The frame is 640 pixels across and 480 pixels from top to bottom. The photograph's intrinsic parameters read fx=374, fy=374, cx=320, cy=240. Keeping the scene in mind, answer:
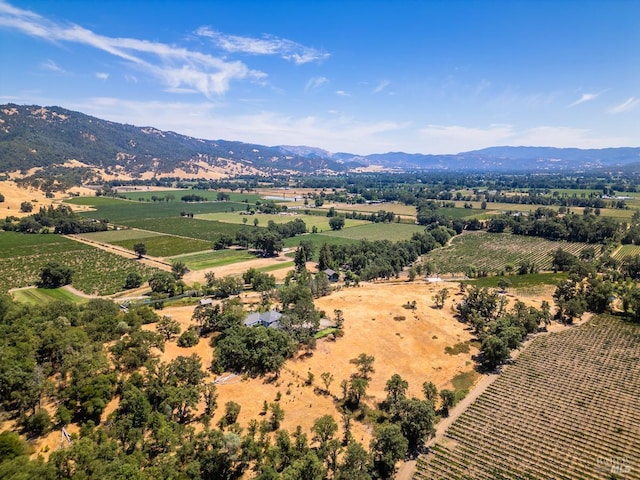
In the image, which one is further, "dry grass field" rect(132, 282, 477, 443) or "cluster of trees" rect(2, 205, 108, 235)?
"cluster of trees" rect(2, 205, 108, 235)

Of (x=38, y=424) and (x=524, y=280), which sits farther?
(x=524, y=280)

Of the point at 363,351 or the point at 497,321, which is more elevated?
the point at 497,321

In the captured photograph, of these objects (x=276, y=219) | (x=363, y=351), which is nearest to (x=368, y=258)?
(x=363, y=351)

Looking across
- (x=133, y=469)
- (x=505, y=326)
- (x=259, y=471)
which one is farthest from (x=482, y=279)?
(x=133, y=469)

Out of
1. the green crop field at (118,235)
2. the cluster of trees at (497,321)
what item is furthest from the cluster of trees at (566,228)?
the green crop field at (118,235)

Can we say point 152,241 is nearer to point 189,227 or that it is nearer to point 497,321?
point 189,227

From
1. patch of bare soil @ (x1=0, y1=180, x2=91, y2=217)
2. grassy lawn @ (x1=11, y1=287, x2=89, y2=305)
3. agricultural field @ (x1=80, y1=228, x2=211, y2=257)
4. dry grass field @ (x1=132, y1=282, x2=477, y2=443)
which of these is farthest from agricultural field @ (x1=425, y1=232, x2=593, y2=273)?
patch of bare soil @ (x1=0, y1=180, x2=91, y2=217)

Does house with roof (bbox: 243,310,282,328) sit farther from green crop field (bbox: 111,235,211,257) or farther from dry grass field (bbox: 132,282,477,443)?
green crop field (bbox: 111,235,211,257)
